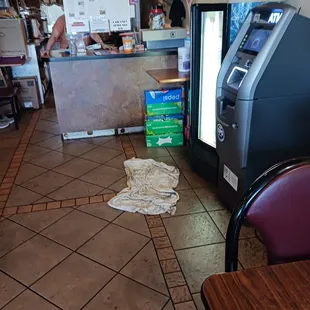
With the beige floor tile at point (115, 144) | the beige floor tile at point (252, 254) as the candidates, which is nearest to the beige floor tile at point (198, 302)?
the beige floor tile at point (252, 254)

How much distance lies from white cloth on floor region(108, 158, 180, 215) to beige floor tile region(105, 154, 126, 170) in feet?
0.19

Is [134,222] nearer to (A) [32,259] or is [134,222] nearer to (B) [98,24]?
(A) [32,259]

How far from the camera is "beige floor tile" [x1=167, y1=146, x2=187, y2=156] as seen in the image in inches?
131

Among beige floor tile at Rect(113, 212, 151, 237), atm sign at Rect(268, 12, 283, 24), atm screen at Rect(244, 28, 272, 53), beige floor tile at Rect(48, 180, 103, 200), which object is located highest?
atm sign at Rect(268, 12, 283, 24)

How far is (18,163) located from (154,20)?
2.01m

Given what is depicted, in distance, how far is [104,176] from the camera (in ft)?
9.71

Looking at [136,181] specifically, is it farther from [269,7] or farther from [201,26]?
[269,7]

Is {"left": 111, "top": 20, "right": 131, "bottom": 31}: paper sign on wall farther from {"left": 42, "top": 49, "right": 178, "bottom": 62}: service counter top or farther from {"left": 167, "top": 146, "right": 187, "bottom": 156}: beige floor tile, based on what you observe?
{"left": 167, "top": 146, "right": 187, "bottom": 156}: beige floor tile

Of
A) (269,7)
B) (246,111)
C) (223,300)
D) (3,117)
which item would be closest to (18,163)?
(3,117)

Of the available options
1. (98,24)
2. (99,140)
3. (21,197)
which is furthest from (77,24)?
(21,197)

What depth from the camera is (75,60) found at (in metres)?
3.51

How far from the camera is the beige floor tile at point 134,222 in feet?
7.30

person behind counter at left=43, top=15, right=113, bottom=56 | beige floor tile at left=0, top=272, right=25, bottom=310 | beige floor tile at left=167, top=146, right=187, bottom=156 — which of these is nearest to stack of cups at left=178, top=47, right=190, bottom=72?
beige floor tile at left=167, top=146, right=187, bottom=156

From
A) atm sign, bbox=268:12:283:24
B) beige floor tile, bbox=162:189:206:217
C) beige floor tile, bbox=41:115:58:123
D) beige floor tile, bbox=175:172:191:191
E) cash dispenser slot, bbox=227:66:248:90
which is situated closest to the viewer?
atm sign, bbox=268:12:283:24
